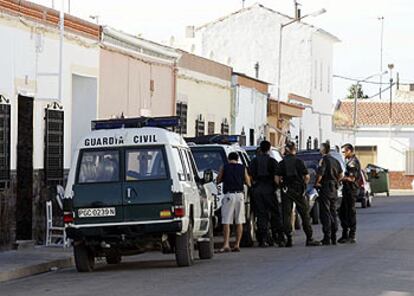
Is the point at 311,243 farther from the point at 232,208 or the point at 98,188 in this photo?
the point at 98,188

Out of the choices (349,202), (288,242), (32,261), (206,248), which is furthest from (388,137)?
(32,261)

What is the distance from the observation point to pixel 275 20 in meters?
61.0

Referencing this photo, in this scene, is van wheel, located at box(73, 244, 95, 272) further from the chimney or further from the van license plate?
the chimney

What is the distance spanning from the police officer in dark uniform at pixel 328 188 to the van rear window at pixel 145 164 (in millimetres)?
5800

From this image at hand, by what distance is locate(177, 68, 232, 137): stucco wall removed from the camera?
35375 millimetres

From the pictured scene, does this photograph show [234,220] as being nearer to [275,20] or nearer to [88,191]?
[88,191]

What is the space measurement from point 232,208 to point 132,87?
8.87 meters

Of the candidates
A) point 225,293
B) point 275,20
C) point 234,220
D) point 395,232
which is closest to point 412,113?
point 275,20

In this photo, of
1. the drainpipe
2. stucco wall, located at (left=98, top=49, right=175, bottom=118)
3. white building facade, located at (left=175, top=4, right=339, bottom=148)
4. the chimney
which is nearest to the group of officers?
stucco wall, located at (left=98, top=49, right=175, bottom=118)

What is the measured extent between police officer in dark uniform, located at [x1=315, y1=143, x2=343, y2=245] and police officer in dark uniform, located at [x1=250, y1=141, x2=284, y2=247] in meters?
0.93

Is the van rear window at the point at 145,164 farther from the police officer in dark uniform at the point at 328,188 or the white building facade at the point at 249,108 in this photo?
the white building facade at the point at 249,108

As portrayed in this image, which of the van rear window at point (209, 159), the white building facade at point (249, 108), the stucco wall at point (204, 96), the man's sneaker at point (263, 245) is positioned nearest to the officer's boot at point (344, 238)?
the man's sneaker at point (263, 245)

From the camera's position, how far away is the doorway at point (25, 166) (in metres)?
23.2

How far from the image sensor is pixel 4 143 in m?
21.7
